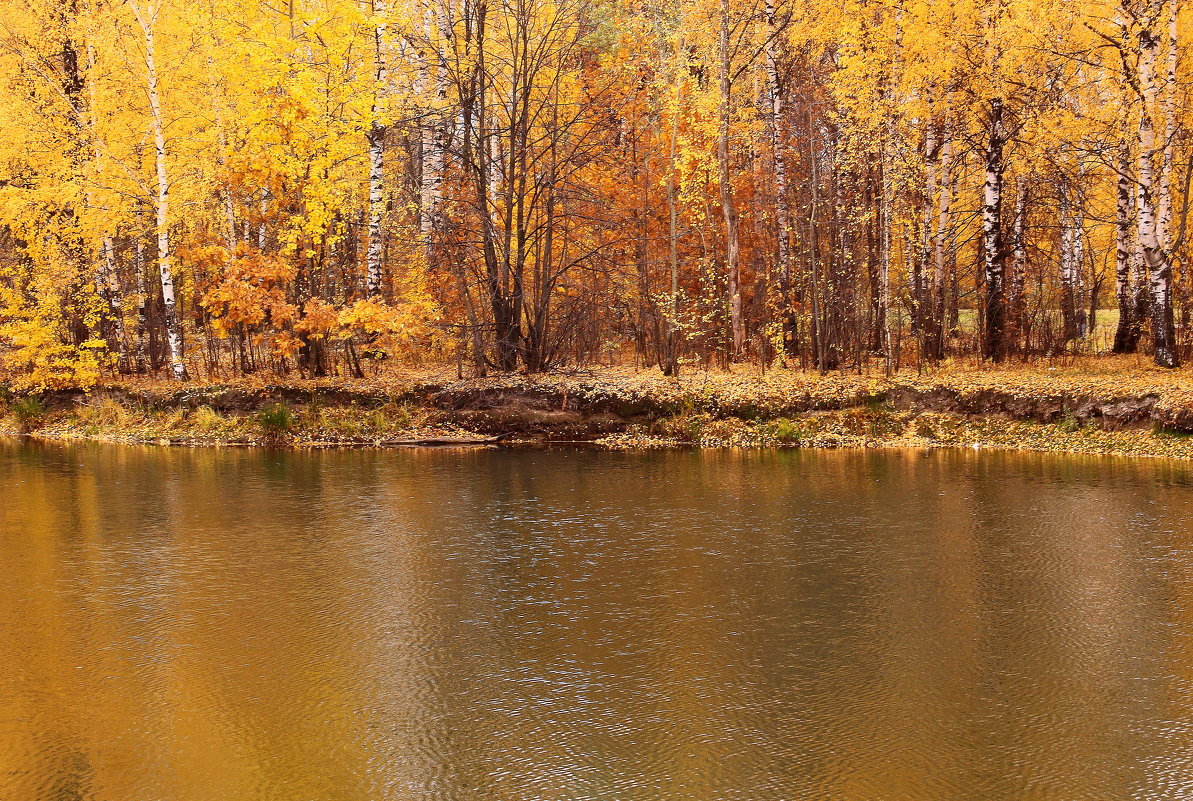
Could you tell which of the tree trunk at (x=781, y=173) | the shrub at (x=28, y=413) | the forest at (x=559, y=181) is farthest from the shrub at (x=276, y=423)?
the tree trunk at (x=781, y=173)

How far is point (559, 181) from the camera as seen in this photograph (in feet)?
79.2

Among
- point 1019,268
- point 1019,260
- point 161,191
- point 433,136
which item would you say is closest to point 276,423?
point 161,191

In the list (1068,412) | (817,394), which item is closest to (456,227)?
(817,394)

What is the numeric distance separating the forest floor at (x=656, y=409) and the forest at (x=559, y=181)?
3.26ft

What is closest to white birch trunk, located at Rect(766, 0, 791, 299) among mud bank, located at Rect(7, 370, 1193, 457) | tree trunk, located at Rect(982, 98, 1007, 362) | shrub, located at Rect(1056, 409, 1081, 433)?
mud bank, located at Rect(7, 370, 1193, 457)

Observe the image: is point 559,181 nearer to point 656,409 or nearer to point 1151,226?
point 656,409

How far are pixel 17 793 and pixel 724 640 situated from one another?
16.1 feet

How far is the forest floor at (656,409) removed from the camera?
763 inches

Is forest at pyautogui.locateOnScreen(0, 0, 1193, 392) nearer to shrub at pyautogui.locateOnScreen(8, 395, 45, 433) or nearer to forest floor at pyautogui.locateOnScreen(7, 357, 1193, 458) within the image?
shrub at pyautogui.locateOnScreen(8, 395, 45, 433)

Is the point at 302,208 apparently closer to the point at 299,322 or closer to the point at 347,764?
the point at 299,322

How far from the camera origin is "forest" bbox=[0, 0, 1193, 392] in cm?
2198

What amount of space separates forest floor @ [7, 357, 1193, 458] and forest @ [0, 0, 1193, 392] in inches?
39.1

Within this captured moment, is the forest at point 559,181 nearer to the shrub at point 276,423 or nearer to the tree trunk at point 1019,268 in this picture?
the tree trunk at point 1019,268

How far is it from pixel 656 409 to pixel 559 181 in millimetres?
6153
